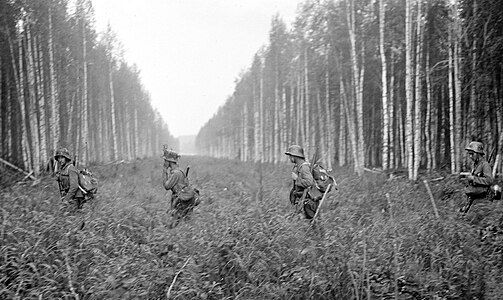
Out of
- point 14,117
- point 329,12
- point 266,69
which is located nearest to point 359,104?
point 329,12

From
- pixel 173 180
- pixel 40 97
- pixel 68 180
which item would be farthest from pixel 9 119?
pixel 173 180

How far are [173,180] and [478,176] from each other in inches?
268

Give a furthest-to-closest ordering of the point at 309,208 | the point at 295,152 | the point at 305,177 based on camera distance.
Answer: the point at 309,208 → the point at 295,152 → the point at 305,177

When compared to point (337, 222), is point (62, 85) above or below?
above

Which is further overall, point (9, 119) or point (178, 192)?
point (9, 119)

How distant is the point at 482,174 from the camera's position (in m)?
7.11

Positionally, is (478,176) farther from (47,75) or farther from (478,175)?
(47,75)

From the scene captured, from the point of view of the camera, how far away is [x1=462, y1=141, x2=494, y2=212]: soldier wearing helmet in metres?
6.97

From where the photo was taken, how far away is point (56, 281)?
13.7 feet

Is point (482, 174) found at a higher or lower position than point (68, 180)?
lower

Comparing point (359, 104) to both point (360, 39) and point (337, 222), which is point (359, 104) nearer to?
point (360, 39)

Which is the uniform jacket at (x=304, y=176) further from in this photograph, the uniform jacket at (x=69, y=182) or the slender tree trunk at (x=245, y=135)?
the slender tree trunk at (x=245, y=135)

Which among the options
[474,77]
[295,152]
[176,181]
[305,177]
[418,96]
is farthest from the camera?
[418,96]

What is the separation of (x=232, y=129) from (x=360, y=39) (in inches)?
1458
